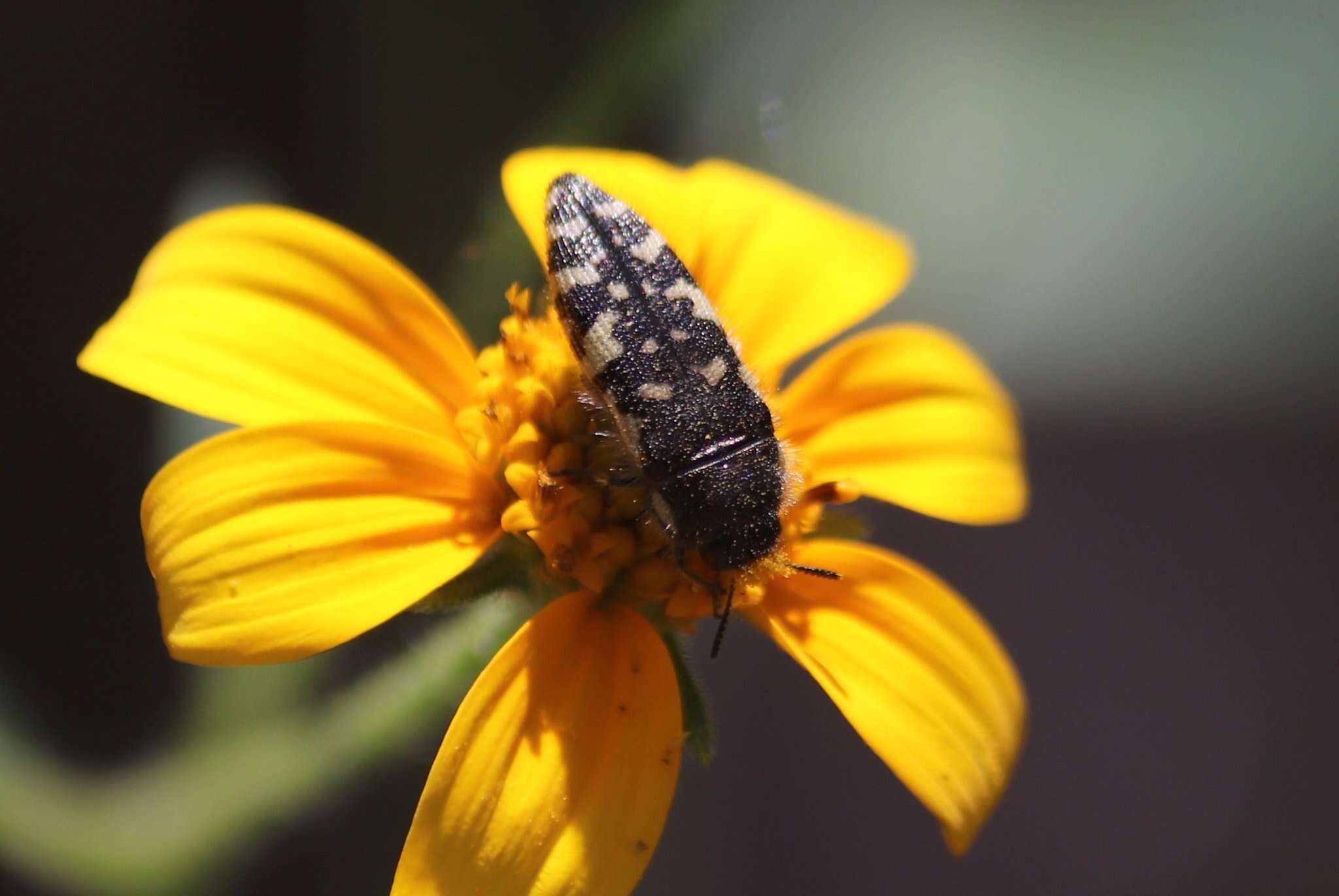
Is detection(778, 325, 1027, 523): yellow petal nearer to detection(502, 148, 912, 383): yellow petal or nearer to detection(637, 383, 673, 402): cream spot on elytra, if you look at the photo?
detection(502, 148, 912, 383): yellow petal

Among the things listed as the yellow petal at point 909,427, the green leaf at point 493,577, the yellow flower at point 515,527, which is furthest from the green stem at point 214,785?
the yellow petal at point 909,427

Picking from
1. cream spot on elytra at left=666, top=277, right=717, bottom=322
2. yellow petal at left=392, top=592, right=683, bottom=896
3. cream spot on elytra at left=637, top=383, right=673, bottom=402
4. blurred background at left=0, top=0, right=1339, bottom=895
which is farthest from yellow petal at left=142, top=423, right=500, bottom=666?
blurred background at left=0, top=0, right=1339, bottom=895

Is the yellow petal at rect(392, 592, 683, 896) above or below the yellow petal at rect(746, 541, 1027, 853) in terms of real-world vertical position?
above

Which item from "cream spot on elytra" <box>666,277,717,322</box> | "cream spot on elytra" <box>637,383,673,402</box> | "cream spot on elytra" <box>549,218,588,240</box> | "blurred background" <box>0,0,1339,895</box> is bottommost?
"blurred background" <box>0,0,1339,895</box>

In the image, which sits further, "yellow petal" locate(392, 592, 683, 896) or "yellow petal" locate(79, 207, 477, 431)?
"yellow petal" locate(79, 207, 477, 431)

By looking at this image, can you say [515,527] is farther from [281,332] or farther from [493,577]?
[281,332]

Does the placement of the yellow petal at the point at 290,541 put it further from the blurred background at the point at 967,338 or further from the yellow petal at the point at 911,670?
the blurred background at the point at 967,338

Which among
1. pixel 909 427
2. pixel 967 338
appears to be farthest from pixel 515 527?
pixel 967 338

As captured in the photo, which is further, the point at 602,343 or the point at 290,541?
the point at 602,343

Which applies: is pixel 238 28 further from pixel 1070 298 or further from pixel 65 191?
pixel 1070 298
